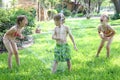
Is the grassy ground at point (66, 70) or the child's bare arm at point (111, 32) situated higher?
the child's bare arm at point (111, 32)

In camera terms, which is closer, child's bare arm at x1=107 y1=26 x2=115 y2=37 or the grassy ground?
the grassy ground

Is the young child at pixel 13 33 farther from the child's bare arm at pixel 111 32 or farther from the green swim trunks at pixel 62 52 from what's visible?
the child's bare arm at pixel 111 32

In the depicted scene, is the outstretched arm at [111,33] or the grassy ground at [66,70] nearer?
the grassy ground at [66,70]

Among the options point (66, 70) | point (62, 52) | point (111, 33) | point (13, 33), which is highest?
point (13, 33)

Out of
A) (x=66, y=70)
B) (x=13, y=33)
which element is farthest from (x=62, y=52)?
(x=13, y=33)

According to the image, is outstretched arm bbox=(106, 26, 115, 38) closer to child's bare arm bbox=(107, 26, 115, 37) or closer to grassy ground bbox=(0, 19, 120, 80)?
child's bare arm bbox=(107, 26, 115, 37)

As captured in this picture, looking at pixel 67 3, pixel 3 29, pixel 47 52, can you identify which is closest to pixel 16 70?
pixel 47 52

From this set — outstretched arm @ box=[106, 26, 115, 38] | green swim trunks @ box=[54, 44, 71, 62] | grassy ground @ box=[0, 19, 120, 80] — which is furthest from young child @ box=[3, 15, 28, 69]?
outstretched arm @ box=[106, 26, 115, 38]

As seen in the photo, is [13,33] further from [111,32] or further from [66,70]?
[111,32]

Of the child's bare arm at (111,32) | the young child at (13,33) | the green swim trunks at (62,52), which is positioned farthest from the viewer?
the child's bare arm at (111,32)

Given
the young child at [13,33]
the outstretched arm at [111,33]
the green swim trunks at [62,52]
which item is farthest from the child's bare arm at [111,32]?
the young child at [13,33]

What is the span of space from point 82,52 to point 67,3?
40301mm

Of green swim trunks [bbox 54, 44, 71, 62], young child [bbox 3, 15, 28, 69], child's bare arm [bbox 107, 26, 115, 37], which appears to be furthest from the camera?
child's bare arm [bbox 107, 26, 115, 37]

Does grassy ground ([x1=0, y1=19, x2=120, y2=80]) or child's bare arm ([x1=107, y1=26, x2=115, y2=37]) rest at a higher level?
child's bare arm ([x1=107, y1=26, x2=115, y2=37])
